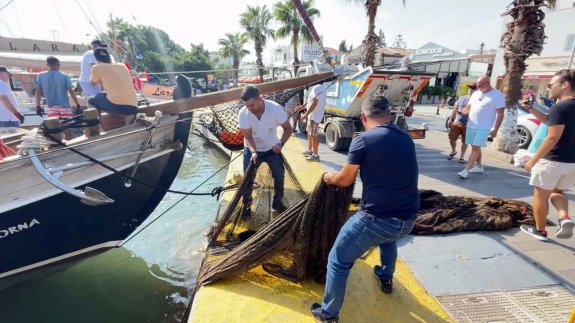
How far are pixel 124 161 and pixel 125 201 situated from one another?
53 centimetres

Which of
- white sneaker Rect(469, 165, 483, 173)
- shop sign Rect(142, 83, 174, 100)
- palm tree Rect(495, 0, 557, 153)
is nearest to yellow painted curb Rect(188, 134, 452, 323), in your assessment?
white sneaker Rect(469, 165, 483, 173)

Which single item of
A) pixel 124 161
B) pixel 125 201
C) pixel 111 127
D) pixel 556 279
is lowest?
pixel 556 279

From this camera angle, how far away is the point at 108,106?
3770 mm

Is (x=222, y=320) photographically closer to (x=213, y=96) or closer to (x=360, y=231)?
(x=360, y=231)

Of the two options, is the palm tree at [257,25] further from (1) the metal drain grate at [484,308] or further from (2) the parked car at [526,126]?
(1) the metal drain grate at [484,308]

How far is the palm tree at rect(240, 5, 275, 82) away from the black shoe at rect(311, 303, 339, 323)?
29859mm

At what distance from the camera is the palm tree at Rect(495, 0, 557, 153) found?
6727mm

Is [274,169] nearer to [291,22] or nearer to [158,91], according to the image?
[158,91]

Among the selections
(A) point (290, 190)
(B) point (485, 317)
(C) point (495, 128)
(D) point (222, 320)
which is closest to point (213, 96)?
(A) point (290, 190)

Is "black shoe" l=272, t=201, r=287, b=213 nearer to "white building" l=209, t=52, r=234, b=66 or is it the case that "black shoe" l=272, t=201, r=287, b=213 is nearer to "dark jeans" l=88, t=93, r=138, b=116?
"dark jeans" l=88, t=93, r=138, b=116

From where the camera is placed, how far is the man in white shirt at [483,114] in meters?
5.21

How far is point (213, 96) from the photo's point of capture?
387cm

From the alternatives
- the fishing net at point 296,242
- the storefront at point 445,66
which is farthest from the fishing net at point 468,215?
the storefront at point 445,66

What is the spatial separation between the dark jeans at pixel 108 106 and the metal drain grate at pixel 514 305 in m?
4.09
